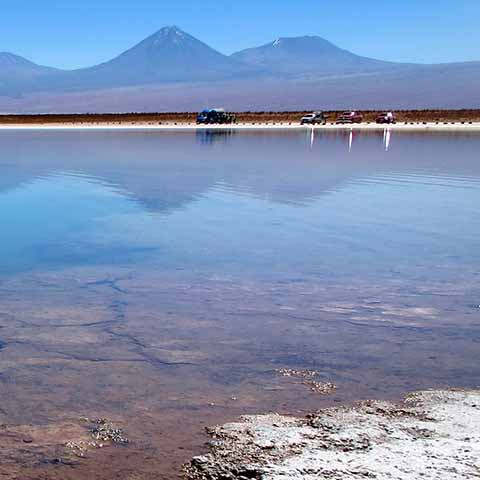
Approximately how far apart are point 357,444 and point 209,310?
11.2ft

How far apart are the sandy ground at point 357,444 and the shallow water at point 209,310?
28cm

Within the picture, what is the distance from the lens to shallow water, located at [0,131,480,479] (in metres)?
5.48

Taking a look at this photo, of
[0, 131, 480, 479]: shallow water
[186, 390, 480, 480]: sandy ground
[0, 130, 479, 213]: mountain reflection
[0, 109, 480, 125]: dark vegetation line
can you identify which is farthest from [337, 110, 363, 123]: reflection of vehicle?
[186, 390, 480, 480]: sandy ground

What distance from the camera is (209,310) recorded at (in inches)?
311

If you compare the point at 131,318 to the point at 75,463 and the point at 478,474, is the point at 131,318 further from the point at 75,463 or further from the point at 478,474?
the point at 478,474

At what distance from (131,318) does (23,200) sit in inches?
395

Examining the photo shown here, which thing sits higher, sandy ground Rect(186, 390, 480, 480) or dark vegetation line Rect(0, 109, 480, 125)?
dark vegetation line Rect(0, 109, 480, 125)

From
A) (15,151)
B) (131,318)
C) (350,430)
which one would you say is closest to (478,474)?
(350,430)

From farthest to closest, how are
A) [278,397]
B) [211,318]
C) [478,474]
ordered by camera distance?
[211,318] < [278,397] < [478,474]

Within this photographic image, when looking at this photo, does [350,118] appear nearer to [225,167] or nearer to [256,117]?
[256,117]

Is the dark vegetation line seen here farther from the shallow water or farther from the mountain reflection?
the shallow water

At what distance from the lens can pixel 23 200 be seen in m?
16.8

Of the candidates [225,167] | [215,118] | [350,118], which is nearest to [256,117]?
[215,118]

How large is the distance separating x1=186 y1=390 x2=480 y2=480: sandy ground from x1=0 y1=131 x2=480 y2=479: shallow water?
0.28 m
